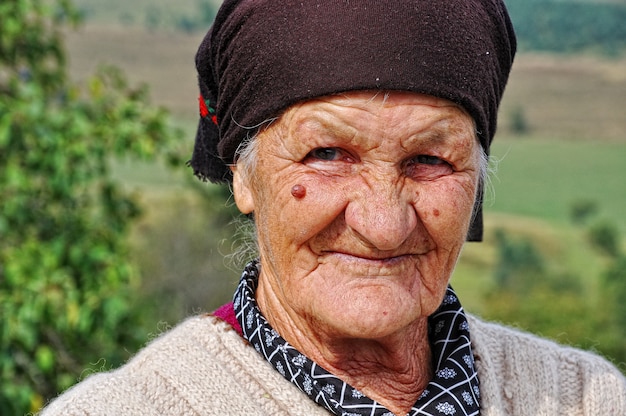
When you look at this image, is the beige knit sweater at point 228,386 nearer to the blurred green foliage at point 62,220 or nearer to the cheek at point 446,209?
the cheek at point 446,209

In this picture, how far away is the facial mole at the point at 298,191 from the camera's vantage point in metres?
2.01

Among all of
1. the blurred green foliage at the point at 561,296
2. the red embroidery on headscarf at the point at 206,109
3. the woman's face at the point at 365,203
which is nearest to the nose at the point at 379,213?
the woman's face at the point at 365,203

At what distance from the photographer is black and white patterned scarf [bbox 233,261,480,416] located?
209cm

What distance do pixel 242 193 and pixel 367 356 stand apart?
54cm

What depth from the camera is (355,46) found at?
1.92 meters

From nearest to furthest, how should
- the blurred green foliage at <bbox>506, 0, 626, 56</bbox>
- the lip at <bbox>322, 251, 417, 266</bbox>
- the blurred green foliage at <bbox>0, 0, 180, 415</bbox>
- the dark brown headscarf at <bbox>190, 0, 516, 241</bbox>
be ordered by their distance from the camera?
the dark brown headscarf at <bbox>190, 0, 516, 241</bbox>, the lip at <bbox>322, 251, 417, 266</bbox>, the blurred green foliage at <bbox>0, 0, 180, 415</bbox>, the blurred green foliage at <bbox>506, 0, 626, 56</bbox>

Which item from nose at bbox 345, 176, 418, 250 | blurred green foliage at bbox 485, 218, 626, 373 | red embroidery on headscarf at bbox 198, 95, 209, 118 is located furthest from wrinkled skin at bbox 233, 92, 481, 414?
blurred green foliage at bbox 485, 218, 626, 373

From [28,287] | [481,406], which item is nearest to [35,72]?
[28,287]

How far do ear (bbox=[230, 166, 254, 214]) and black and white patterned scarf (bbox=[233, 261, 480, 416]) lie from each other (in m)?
0.21

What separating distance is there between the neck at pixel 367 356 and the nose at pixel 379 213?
326 mm

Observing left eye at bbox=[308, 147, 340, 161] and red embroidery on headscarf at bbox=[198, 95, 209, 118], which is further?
red embroidery on headscarf at bbox=[198, 95, 209, 118]

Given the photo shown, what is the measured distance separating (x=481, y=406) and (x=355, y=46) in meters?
1.03

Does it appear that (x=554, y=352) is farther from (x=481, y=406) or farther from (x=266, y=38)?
(x=266, y=38)

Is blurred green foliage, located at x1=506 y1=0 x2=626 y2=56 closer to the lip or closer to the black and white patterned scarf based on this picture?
the black and white patterned scarf
